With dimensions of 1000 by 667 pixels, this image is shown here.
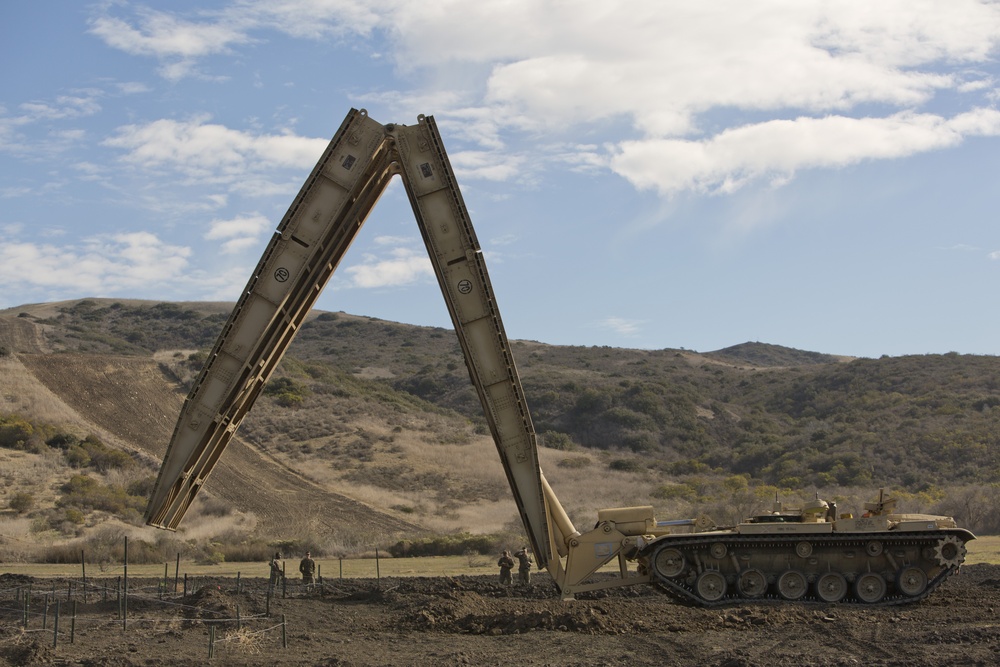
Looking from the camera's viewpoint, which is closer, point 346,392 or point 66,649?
point 66,649

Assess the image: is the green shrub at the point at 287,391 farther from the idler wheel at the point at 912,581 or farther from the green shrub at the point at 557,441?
the idler wheel at the point at 912,581

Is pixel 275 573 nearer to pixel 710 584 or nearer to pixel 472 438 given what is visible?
pixel 710 584

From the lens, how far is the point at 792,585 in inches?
784

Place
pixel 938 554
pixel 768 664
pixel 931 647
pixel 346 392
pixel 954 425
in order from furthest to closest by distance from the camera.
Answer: pixel 346 392 → pixel 954 425 → pixel 938 554 → pixel 931 647 → pixel 768 664

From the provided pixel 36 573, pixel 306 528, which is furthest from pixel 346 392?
pixel 36 573

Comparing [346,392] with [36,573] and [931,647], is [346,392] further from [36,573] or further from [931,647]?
[931,647]

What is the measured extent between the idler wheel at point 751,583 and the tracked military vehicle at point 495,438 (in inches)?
0.9

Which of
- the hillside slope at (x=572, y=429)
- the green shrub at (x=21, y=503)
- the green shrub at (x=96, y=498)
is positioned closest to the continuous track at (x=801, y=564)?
the hillside slope at (x=572, y=429)

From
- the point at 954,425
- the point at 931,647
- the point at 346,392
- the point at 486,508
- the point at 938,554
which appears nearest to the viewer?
the point at 931,647

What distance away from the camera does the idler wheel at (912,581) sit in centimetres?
1975

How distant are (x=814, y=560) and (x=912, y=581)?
5.92ft

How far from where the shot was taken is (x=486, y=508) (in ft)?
175

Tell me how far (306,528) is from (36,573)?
16907 millimetres

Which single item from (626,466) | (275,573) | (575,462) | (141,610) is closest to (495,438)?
(141,610)
